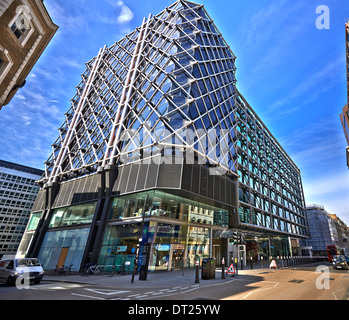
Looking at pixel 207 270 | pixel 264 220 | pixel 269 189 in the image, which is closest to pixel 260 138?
pixel 269 189

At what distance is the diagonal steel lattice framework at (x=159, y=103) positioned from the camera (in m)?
27.5

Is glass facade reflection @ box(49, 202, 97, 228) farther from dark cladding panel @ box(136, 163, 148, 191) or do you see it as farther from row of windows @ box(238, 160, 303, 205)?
row of windows @ box(238, 160, 303, 205)

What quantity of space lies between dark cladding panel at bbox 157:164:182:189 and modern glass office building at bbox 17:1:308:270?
12 cm

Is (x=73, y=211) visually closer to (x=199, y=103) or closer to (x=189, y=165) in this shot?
(x=189, y=165)

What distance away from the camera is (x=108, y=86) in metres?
43.1

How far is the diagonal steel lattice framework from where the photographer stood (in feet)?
90.1

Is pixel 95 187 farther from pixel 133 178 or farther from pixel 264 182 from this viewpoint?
pixel 264 182

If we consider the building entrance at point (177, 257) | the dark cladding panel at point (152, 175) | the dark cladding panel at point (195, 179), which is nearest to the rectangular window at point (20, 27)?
the dark cladding panel at point (152, 175)

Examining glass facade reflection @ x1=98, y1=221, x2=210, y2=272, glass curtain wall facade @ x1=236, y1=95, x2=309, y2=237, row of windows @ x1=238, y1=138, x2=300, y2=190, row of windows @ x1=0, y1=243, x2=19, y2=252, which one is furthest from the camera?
row of windows @ x1=0, y1=243, x2=19, y2=252

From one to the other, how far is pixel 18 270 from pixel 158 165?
15343 millimetres

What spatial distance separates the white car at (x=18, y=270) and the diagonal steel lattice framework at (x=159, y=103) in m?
15.6
